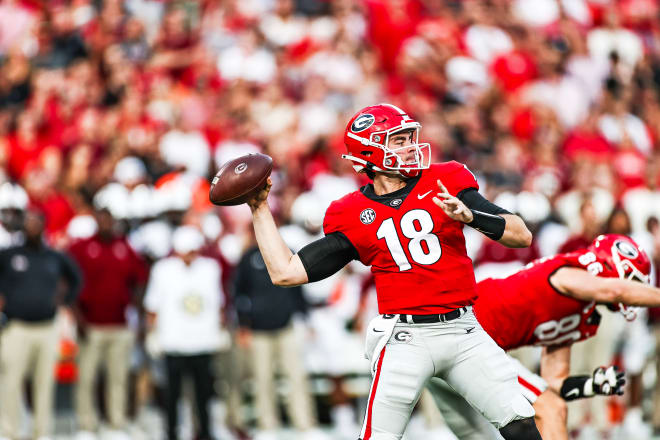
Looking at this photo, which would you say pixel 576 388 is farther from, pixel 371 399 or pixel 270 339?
pixel 270 339

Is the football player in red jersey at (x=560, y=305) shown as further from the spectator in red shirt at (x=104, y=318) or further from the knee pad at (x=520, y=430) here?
the spectator in red shirt at (x=104, y=318)

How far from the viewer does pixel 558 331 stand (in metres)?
5.91

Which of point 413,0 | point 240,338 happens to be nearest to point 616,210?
point 240,338

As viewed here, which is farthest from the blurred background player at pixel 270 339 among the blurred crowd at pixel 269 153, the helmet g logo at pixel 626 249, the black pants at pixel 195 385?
the helmet g logo at pixel 626 249

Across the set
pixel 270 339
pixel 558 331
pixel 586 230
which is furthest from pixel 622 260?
pixel 270 339

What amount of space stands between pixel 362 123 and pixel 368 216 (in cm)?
46

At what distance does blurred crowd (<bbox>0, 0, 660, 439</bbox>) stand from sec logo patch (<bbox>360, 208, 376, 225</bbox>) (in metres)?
4.40

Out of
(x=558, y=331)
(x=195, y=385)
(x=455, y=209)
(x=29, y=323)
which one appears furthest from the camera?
(x=195, y=385)

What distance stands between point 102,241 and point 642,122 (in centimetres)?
675

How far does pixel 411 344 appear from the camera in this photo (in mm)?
4883

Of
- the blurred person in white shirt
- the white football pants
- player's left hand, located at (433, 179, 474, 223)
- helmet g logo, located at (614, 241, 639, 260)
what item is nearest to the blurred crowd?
the blurred person in white shirt

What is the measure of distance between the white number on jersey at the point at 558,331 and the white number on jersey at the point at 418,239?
1.23m

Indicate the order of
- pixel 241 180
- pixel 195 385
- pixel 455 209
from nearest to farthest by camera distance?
pixel 455 209 < pixel 241 180 < pixel 195 385

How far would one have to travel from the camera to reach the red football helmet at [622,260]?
5676mm
